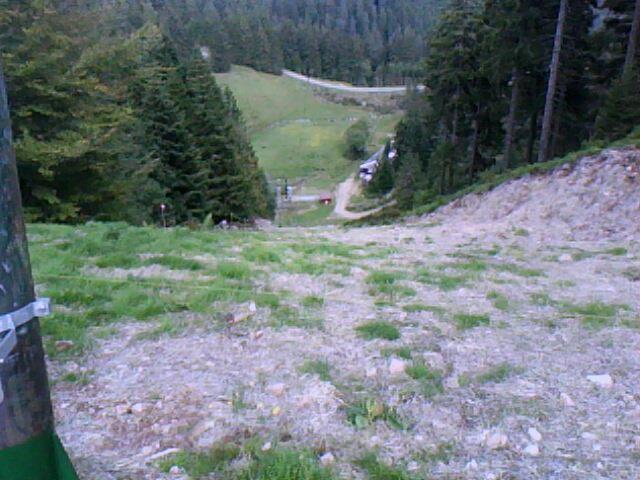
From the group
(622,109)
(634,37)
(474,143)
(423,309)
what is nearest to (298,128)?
(474,143)

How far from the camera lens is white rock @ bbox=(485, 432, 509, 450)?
3.09 m

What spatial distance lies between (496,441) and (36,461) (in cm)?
225

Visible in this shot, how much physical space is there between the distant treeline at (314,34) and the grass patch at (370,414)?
87.7m

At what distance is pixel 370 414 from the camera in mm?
3365

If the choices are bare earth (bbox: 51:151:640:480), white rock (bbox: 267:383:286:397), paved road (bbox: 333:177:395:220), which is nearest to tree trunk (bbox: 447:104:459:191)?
paved road (bbox: 333:177:395:220)

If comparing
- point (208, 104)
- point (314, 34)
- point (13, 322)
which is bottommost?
point (13, 322)

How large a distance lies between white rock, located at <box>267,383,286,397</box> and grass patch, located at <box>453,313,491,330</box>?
5.88ft

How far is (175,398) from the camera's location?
3527mm

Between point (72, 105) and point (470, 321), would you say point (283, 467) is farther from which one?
point (72, 105)

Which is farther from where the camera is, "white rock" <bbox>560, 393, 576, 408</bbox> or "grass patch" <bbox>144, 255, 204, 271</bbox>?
"grass patch" <bbox>144, 255, 204, 271</bbox>

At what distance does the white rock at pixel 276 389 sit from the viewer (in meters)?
3.63

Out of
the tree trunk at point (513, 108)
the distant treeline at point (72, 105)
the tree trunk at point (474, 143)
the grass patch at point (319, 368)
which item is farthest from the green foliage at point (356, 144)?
the grass patch at point (319, 368)

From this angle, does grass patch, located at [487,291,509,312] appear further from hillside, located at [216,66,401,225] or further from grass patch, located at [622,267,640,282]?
hillside, located at [216,66,401,225]

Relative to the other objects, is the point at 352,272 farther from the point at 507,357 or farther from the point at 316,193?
the point at 316,193
